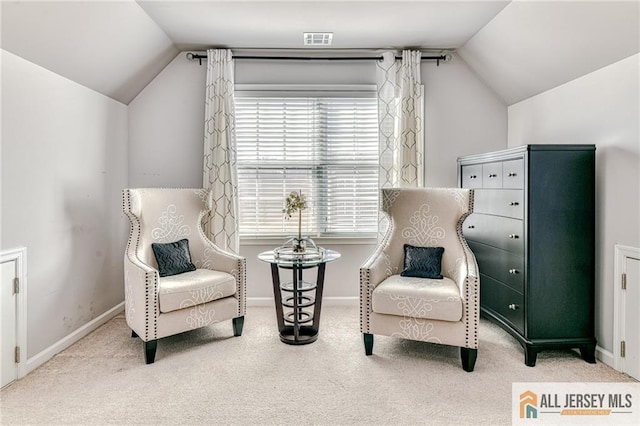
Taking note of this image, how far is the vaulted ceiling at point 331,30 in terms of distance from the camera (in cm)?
241

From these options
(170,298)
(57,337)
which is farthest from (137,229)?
(57,337)

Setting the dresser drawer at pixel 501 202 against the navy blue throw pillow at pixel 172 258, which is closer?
the dresser drawer at pixel 501 202

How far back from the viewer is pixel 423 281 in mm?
2873

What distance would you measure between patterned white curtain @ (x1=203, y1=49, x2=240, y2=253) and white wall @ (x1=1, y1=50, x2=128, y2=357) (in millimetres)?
855

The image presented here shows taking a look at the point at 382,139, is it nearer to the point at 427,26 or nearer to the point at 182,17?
the point at 427,26

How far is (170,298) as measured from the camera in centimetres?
270

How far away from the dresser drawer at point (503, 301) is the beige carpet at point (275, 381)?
0.21 meters

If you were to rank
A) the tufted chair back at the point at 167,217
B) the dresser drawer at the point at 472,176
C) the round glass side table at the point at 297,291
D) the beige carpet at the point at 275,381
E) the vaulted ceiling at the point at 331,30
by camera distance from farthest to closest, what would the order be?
the dresser drawer at the point at 472,176 → the tufted chair back at the point at 167,217 → the round glass side table at the point at 297,291 → the vaulted ceiling at the point at 331,30 → the beige carpet at the point at 275,381

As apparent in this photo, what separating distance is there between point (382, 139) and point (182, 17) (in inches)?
80.2

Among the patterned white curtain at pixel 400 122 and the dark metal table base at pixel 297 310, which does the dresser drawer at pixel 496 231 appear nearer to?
the patterned white curtain at pixel 400 122

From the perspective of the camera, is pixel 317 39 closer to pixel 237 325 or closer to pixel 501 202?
pixel 501 202

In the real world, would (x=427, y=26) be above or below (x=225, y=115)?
above

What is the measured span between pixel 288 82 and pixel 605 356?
3.45m

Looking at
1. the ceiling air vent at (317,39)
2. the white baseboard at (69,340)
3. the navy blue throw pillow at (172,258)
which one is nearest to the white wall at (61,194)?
the white baseboard at (69,340)
